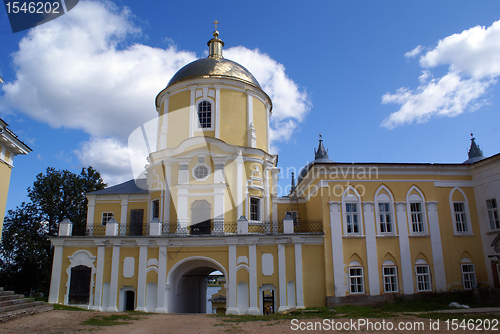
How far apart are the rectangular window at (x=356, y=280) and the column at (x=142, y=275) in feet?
32.5

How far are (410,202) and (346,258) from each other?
15.2ft

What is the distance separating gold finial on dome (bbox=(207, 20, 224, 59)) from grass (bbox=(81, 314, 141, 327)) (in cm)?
1805

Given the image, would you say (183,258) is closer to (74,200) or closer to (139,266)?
(139,266)

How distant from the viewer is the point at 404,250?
58.5ft

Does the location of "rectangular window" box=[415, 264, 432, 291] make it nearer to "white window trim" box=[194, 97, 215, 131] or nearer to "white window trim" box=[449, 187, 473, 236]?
"white window trim" box=[449, 187, 473, 236]

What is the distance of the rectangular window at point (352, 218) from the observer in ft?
59.1

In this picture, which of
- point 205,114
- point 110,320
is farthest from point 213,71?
point 110,320

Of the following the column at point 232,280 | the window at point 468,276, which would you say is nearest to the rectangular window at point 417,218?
the window at point 468,276

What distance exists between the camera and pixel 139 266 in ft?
58.3

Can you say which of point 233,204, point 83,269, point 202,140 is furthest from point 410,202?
point 83,269

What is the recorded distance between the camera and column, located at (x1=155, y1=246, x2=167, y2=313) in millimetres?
17183

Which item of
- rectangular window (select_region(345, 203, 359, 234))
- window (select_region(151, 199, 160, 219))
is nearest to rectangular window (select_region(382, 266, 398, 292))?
rectangular window (select_region(345, 203, 359, 234))

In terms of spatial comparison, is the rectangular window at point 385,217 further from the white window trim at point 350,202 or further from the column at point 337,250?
the column at point 337,250

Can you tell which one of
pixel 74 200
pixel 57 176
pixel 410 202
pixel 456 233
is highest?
pixel 57 176
